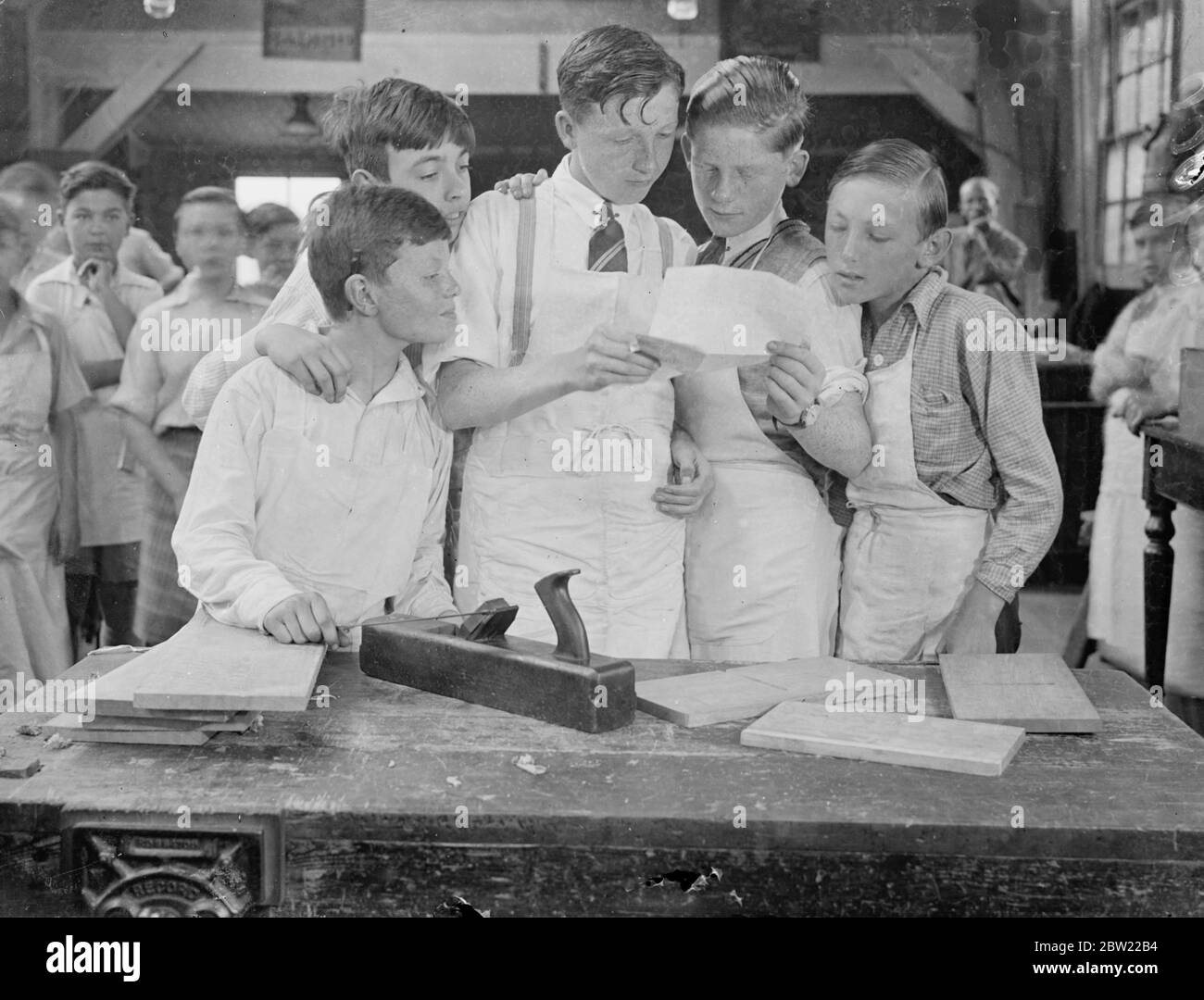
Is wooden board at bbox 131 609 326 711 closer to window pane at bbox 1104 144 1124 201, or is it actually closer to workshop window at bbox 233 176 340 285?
workshop window at bbox 233 176 340 285

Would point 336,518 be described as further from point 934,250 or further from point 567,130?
point 934,250

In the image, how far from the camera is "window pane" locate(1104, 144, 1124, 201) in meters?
3.06

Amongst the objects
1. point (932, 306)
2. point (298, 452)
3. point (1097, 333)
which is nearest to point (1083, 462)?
point (1097, 333)

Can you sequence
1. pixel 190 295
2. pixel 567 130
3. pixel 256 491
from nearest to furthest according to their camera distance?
pixel 256 491
pixel 567 130
pixel 190 295

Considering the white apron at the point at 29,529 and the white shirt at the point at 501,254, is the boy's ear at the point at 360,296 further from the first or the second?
the white apron at the point at 29,529

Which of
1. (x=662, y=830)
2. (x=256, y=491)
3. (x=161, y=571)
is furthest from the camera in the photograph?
(x=161, y=571)

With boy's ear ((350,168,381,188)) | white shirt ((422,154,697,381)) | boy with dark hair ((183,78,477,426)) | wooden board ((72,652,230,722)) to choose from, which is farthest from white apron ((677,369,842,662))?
wooden board ((72,652,230,722))

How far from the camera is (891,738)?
2020 millimetres

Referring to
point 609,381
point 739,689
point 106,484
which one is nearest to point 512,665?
point 739,689

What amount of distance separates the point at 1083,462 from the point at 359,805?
6.60 feet

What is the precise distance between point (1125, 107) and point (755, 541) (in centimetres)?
135

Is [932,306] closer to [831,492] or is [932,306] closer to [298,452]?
[831,492]

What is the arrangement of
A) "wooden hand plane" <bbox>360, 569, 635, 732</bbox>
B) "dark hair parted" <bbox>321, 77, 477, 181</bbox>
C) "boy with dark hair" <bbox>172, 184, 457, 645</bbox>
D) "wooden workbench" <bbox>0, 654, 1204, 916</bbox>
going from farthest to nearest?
"dark hair parted" <bbox>321, 77, 477, 181</bbox> < "boy with dark hair" <bbox>172, 184, 457, 645</bbox> < "wooden hand plane" <bbox>360, 569, 635, 732</bbox> < "wooden workbench" <bbox>0, 654, 1204, 916</bbox>
